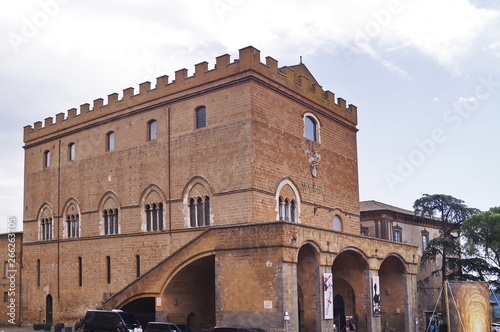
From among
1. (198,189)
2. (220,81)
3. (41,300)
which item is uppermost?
(220,81)

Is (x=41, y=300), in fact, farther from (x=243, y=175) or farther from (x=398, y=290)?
(x=398, y=290)

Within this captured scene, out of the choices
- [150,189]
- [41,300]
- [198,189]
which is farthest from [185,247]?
[41,300]

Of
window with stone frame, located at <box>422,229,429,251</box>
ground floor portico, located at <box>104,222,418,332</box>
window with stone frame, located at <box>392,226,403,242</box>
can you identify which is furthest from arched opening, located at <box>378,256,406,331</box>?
window with stone frame, located at <box>422,229,429,251</box>

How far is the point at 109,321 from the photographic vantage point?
3122cm

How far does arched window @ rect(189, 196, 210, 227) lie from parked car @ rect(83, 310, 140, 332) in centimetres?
596

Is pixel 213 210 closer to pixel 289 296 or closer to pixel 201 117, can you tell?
pixel 201 117

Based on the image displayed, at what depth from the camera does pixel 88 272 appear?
3862 centimetres

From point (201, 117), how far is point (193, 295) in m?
9.80

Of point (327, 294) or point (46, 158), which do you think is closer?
point (327, 294)

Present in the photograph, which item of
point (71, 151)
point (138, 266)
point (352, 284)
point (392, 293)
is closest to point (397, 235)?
point (392, 293)

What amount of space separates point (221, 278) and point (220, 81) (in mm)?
11026

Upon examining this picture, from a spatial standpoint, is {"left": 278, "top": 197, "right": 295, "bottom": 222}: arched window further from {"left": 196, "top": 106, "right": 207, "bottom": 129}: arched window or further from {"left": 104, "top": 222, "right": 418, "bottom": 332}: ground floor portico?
{"left": 196, "top": 106, "right": 207, "bottom": 129}: arched window

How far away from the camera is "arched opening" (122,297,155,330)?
33.2 metres

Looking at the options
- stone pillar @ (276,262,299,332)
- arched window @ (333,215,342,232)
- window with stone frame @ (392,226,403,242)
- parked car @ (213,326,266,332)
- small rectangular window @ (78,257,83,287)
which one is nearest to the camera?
parked car @ (213,326,266,332)
